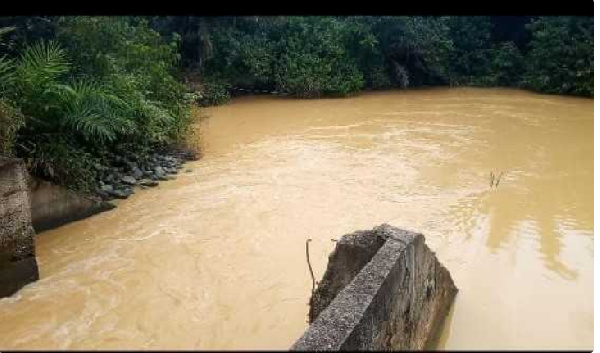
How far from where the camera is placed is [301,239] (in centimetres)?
693

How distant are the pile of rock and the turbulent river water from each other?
291 millimetres

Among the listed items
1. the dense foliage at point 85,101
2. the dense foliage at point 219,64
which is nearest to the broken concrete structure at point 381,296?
the dense foliage at point 85,101

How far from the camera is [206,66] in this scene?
1875 centimetres

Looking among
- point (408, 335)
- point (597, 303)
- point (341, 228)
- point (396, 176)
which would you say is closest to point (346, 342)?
point (408, 335)

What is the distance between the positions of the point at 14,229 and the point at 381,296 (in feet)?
11.8

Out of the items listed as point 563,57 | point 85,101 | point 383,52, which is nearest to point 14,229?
point 85,101

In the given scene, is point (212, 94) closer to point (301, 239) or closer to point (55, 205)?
point (55, 205)

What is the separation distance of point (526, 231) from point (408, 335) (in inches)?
145

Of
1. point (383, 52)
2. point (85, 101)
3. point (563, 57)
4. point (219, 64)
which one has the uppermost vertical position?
point (383, 52)

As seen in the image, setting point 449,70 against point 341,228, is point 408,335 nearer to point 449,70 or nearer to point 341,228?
point 341,228

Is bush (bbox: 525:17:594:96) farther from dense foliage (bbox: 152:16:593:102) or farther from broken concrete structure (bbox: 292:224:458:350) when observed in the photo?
broken concrete structure (bbox: 292:224:458:350)

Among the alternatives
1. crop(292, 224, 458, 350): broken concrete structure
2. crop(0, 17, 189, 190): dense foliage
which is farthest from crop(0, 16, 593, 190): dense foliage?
crop(292, 224, 458, 350): broken concrete structure

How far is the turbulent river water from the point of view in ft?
16.2

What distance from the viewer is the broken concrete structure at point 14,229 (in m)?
5.23
